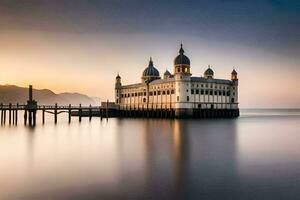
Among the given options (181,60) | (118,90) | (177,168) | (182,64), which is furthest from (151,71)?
(177,168)

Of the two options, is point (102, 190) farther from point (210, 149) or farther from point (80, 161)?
point (210, 149)

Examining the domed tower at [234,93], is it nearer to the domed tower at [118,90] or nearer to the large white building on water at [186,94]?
the large white building on water at [186,94]

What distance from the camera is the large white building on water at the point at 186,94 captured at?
89.8m

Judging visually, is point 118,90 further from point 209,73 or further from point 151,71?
point 209,73

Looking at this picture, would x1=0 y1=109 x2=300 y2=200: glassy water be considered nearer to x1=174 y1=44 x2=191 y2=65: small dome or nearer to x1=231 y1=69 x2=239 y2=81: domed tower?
x1=174 y1=44 x2=191 y2=65: small dome

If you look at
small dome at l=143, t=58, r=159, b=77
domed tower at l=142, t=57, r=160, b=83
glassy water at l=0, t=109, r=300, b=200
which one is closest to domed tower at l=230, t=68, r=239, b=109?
domed tower at l=142, t=57, r=160, b=83

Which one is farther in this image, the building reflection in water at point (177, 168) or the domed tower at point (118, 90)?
the domed tower at point (118, 90)

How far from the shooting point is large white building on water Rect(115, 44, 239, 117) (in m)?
89.8

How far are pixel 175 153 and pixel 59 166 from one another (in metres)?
10.2

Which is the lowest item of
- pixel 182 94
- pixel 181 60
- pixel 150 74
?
pixel 182 94

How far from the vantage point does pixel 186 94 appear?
89.4m

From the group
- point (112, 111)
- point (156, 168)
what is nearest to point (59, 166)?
point (156, 168)

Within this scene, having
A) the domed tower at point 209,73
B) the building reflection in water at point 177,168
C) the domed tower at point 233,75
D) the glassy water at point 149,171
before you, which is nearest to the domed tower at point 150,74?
the domed tower at point 209,73

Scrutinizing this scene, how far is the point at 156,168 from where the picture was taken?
24.1 meters
